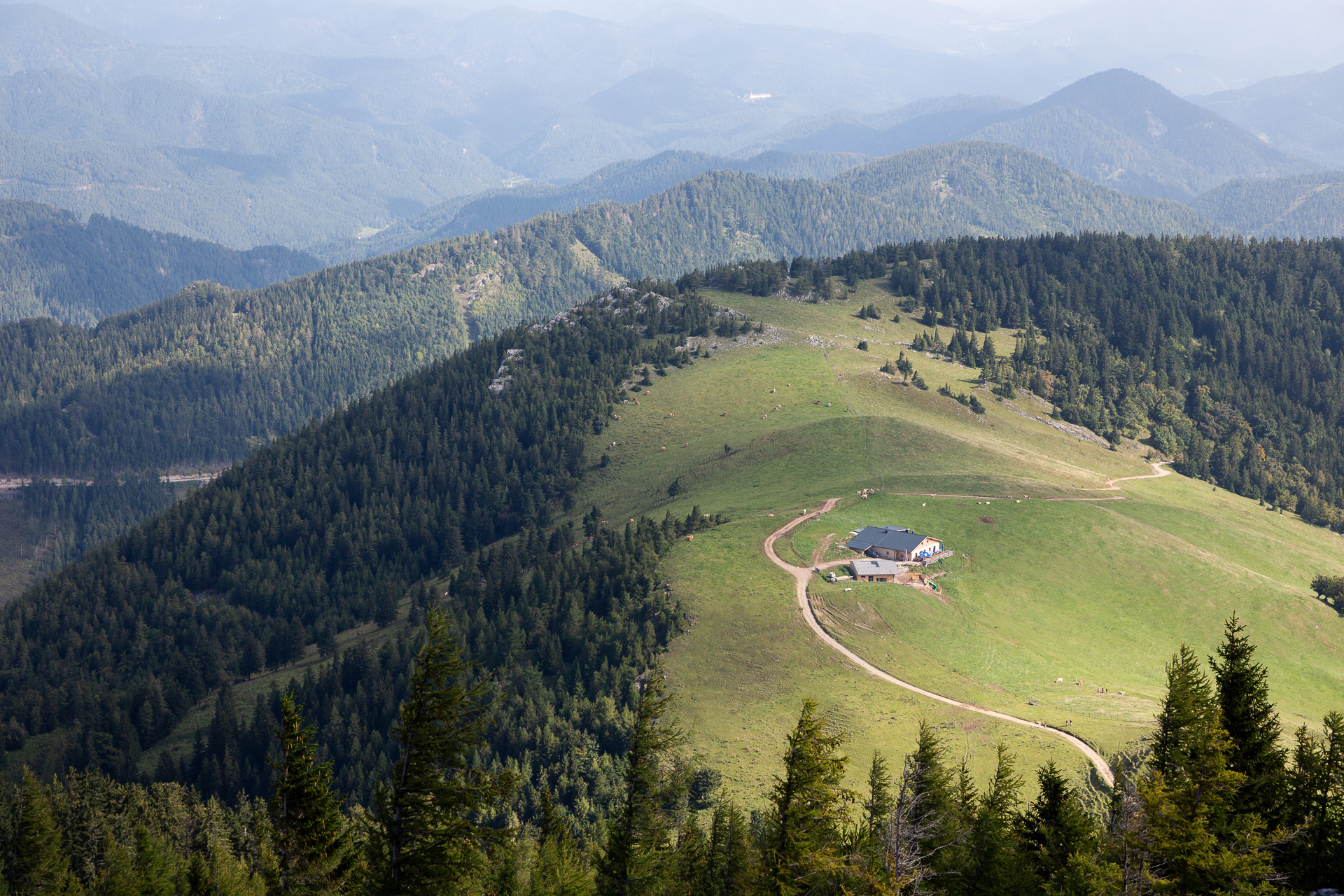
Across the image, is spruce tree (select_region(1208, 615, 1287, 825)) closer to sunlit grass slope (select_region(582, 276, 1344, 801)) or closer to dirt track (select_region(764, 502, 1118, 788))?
dirt track (select_region(764, 502, 1118, 788))

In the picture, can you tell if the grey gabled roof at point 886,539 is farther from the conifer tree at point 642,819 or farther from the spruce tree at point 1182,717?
the conifer tree at point 642,819

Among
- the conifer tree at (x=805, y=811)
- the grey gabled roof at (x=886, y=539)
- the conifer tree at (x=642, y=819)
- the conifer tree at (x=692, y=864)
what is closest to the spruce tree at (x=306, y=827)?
the conifer tree at (x=642, y=819)

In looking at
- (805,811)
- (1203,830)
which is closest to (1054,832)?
(1203,830)

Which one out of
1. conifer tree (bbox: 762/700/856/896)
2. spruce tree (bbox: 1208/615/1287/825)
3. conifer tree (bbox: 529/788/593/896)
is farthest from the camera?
conifer tree (bbox: 529/788/593/896)

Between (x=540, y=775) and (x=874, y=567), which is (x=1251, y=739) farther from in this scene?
(x=540, y=775)

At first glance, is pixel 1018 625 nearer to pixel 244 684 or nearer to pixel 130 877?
pixel 130 877

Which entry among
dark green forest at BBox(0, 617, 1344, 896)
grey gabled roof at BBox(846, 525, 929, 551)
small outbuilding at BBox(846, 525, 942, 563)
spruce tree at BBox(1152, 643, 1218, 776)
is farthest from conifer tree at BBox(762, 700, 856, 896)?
grey gabled roof at BBox(846, 525, 929, 551)
